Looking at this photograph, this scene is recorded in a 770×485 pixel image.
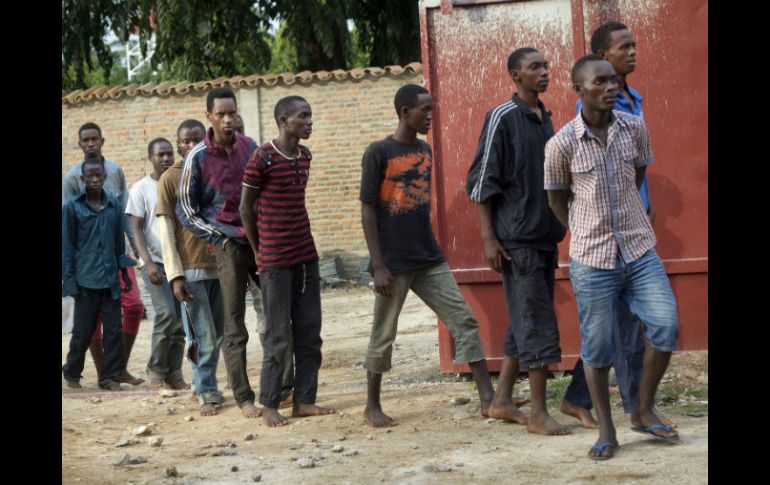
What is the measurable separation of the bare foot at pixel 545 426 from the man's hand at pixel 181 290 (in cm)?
235

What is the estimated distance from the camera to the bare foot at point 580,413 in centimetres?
565

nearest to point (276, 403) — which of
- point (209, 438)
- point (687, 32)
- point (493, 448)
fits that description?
point (209, 438)

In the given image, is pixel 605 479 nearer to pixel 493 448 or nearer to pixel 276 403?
pixel 493 448

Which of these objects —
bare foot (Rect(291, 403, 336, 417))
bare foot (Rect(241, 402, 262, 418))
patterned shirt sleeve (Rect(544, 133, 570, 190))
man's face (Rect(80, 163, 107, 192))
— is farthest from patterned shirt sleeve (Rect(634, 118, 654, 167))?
man's face (Rect(80, 163, 107, 192))

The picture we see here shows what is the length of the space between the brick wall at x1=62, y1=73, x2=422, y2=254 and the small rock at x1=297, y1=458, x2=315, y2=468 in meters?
10.5

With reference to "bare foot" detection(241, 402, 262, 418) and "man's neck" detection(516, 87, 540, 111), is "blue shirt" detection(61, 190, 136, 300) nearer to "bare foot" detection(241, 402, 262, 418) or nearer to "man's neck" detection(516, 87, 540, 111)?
"bare foot" detection(241, 402, 262, 418)

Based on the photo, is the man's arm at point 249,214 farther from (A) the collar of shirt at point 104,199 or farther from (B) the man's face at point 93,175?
(A) the collar of shirt at point 104,199

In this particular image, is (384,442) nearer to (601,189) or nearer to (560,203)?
(560,203)

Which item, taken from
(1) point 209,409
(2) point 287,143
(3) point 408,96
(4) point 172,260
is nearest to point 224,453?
(1) point 209,409

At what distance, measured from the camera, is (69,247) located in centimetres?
838

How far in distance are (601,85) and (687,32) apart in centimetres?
213

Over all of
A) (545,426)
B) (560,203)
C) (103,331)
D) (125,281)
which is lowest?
(545,426)

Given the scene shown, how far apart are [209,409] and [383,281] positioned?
5.19ft

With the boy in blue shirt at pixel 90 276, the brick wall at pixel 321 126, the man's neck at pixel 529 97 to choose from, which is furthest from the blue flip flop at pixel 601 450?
the brick wall at pixel 321 126
